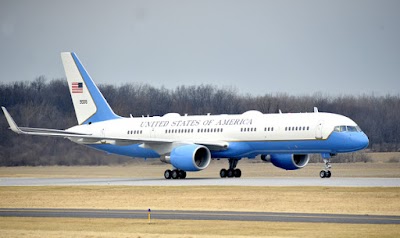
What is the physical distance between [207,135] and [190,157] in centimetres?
436

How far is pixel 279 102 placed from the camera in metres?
95.3

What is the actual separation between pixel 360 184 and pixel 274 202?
389 inches

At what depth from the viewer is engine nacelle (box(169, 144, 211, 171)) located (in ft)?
179

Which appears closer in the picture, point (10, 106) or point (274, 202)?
point (274, 202)

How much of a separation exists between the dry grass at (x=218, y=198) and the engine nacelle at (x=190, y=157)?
341 inches

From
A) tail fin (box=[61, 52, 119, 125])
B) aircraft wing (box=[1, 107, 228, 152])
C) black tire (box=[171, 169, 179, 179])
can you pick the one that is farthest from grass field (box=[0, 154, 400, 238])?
tail fin (box=[61, 52, 119, 125])

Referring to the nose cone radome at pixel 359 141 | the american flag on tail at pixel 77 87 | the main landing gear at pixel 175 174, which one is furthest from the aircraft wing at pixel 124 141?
the nose cone radome at pixel 359 141

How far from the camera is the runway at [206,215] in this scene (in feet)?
94.0

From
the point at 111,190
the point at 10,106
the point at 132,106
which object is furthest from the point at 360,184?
the point at 10,106

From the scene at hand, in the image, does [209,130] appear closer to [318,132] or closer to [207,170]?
[318,132]

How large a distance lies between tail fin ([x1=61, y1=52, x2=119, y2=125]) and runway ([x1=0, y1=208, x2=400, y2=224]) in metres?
29.4

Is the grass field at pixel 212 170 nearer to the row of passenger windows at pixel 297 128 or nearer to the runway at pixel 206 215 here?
the row of passenger windows at pixel 297 128

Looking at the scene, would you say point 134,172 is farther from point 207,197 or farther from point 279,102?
point 279,102

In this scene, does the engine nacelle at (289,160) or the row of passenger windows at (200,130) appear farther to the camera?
the row of passenger windows at (200,130)
